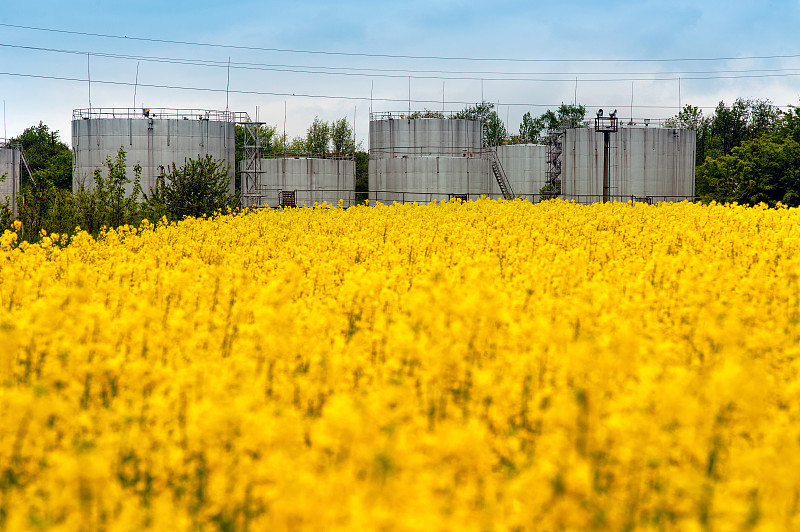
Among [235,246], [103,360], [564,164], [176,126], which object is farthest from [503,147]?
[103,360]

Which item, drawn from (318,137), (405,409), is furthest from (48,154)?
(405,409)

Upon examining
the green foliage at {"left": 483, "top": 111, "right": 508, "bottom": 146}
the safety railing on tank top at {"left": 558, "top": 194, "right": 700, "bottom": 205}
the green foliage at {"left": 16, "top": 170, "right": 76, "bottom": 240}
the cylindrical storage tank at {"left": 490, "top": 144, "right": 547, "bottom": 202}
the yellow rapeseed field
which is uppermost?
the green foliage at {"left": 483, "top": 111, "right": 508, "bottom": 146}

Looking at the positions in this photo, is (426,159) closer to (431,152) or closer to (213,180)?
(431,152)

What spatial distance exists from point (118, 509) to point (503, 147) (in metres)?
51.0

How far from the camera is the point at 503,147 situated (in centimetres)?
5300

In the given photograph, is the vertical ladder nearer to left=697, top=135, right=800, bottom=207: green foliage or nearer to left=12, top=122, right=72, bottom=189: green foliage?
left=697, top=135, right=800, bottom=207: green foliage

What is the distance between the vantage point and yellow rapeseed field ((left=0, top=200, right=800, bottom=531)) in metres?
3.30

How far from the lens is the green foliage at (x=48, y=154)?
7662cm

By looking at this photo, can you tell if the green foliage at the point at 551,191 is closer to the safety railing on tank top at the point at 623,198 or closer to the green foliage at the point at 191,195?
the safety railing on tank top at the point at 623,198

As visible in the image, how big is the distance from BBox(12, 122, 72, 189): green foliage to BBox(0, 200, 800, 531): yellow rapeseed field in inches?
2834

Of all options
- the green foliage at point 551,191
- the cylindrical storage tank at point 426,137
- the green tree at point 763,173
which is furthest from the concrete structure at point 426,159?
the green tree at point 763,173

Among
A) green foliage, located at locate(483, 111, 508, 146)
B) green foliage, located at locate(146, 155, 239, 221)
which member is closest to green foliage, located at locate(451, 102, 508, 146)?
green foliage, located at locate(483, 111, 508, 146)

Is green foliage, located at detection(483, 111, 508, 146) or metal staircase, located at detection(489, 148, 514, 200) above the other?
green foliage, located at detection(483, 111, 508, 146)

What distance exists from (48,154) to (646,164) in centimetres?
6619
